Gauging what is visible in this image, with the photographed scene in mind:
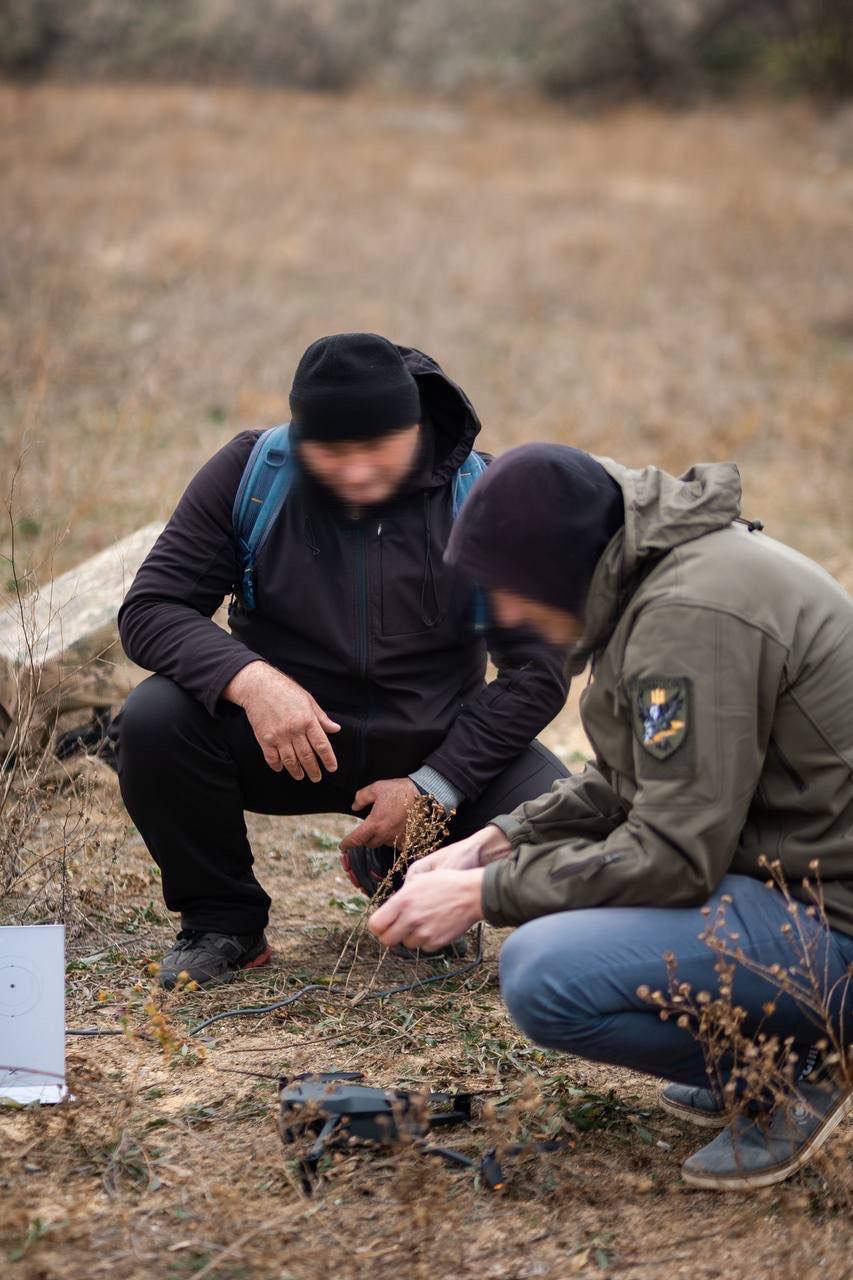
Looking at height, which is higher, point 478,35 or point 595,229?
point 478,35

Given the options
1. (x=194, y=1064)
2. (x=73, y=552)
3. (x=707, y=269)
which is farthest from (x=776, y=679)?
(x=707, y=269)

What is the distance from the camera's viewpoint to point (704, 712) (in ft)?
7.03

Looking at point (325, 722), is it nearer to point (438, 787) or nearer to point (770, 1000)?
point (438, 787)

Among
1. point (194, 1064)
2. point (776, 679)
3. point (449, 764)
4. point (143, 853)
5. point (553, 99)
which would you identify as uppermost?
point (553, 99)

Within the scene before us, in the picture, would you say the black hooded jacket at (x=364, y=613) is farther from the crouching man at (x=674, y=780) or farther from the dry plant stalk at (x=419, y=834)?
the crouching man at (x=674, y=780)

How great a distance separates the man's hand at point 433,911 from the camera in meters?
2.39

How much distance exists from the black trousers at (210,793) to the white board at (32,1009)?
2.12 ft

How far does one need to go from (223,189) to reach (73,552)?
933 cm

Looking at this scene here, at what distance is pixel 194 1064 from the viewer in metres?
2.81

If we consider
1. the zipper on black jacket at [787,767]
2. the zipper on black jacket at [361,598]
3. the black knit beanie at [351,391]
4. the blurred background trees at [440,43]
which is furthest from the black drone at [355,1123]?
the blurred background trees at [440,43]

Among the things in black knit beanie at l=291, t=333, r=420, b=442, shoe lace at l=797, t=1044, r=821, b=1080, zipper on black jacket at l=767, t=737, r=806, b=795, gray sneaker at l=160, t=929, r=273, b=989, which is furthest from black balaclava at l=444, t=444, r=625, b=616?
gray sneaker at l=160, t=929, r=273, b=989

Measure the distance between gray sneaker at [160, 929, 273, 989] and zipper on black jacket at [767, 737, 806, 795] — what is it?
5.03ft

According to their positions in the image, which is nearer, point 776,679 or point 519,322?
point 776,679

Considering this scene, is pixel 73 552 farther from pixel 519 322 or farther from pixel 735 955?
pixel 519 322
